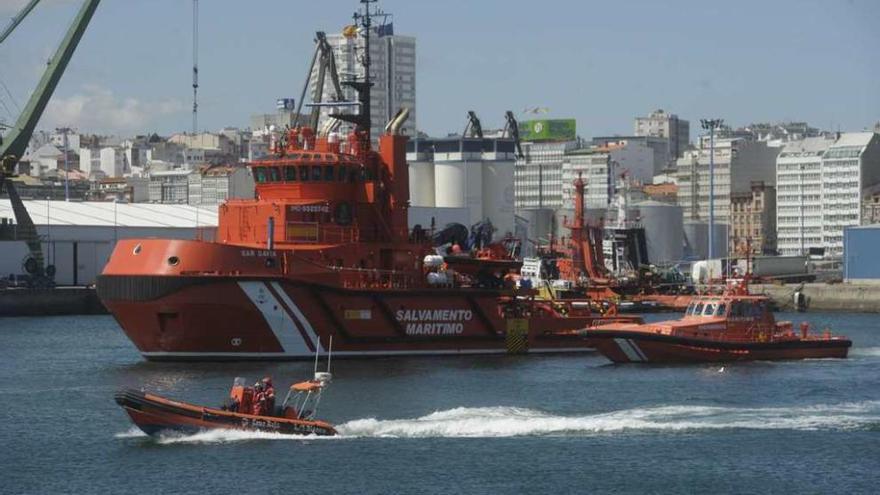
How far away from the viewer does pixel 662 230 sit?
162375 mm

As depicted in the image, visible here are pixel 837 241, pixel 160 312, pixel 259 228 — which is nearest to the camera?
pixel 160 312

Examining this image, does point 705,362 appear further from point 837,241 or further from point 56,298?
point 837,241

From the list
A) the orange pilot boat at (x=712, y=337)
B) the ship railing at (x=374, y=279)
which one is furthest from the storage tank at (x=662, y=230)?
the orange pilot boat at (x=712, y=337)

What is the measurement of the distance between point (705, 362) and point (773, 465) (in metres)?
15.8

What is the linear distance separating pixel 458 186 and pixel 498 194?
5.29 m

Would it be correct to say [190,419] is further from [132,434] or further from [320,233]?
[320,233]

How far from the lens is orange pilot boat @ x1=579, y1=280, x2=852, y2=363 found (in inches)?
1880

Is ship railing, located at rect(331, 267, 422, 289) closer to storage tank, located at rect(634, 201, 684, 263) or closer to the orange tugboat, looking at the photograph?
the orange tugboat

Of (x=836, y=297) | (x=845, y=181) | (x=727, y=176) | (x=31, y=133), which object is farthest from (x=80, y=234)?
(x=727, y=176)

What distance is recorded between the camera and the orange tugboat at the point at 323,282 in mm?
46375

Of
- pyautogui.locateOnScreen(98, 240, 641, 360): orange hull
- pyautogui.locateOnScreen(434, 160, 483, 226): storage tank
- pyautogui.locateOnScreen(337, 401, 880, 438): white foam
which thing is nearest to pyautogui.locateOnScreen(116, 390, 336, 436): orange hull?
pyautogui.locateOnScreen(337, 401, 880, 438): white foam

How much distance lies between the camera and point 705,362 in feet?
157

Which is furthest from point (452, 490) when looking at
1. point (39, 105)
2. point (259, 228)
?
point (39, 105)

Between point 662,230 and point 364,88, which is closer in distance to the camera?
point 364,88
